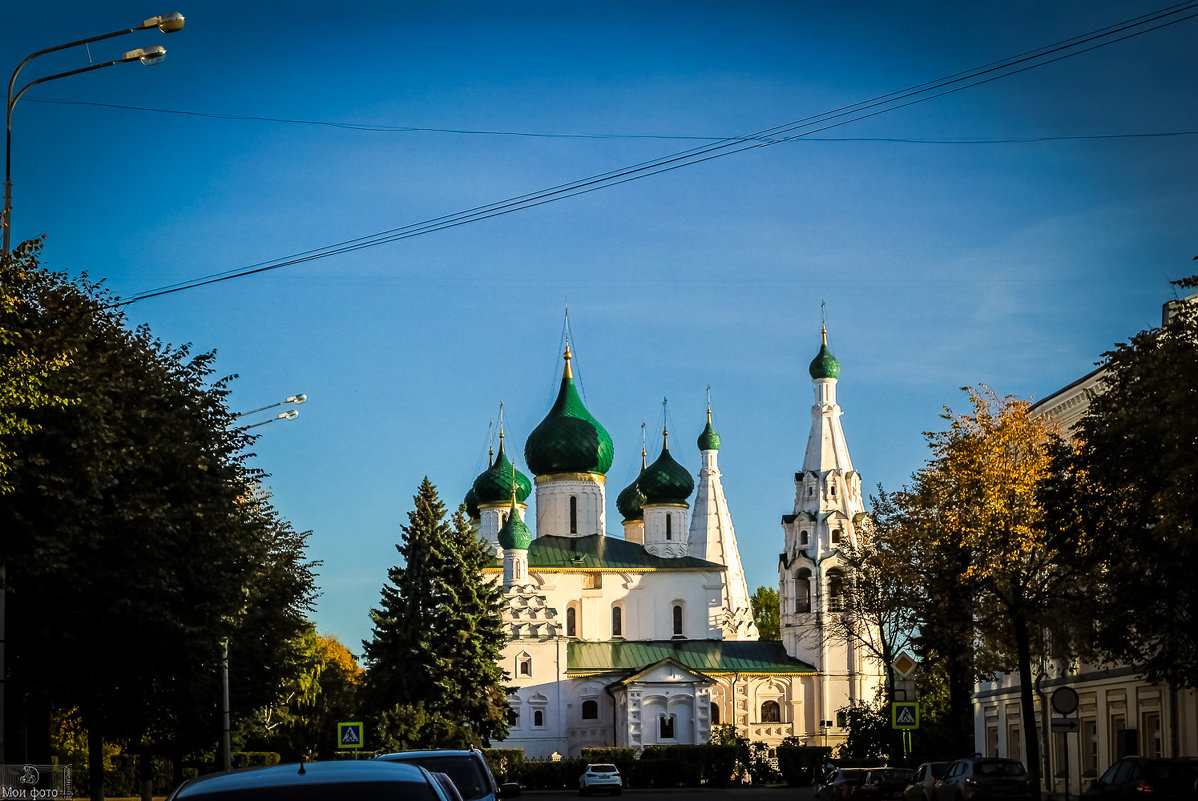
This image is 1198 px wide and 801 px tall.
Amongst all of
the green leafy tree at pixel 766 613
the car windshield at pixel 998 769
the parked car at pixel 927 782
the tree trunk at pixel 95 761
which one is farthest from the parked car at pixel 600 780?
the green leafy tree at pixel 766 613

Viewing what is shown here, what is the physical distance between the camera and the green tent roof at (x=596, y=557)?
100688 mm

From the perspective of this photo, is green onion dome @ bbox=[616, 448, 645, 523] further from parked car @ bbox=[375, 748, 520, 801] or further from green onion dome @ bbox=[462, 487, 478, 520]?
parked car @ bbox=[375, 748, 520, 801]

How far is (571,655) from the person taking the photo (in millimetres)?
96812

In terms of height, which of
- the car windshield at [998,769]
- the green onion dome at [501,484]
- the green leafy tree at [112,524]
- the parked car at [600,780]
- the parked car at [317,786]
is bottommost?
the parked car at [600,780]

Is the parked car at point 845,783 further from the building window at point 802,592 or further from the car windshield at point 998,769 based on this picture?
the building window at point 802,592

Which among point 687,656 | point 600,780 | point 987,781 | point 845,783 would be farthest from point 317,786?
point 687,656

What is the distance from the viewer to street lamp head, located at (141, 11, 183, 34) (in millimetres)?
20703

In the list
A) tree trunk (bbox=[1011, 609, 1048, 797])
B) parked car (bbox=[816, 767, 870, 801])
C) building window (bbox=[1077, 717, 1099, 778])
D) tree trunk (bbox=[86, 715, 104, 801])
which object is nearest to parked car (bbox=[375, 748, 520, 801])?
tree trunk (bbox=[86, 715, 104, 801])

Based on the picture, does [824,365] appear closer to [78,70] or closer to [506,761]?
[506,761]

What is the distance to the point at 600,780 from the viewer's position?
2393 inches

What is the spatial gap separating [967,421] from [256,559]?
16.8 meters

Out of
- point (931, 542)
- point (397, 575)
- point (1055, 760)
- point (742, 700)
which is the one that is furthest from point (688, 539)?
point (931, 542)

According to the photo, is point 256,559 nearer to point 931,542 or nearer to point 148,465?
point 148,465

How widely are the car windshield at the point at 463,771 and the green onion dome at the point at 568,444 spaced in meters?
85.9
